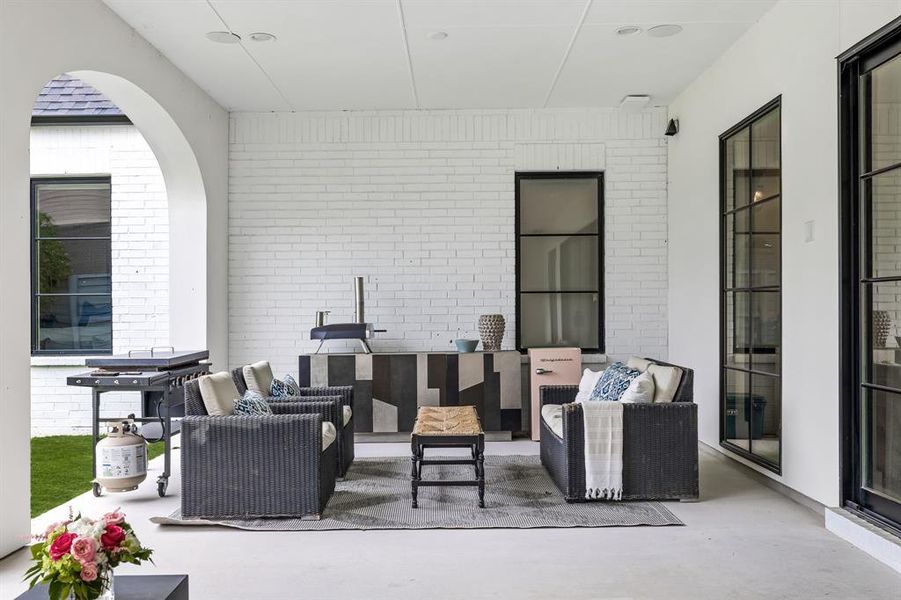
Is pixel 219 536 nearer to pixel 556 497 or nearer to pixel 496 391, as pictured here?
pixel 556 497

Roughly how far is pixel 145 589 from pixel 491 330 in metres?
4.75

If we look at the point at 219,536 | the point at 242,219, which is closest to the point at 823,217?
the point at 219,536

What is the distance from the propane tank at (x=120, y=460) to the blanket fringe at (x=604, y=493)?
2.93 meters

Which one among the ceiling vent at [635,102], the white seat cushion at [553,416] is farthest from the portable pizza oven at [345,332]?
the ceiling vent at [635,102]

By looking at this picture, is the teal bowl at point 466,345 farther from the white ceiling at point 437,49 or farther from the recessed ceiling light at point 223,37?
the recessed ceiling light at point 223,37

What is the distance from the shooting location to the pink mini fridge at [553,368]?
6.47 meters

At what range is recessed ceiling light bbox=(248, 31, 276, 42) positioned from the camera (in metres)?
5.04

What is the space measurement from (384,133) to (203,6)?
2.66 m

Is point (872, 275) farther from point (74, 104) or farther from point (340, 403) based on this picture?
point (74, 104)

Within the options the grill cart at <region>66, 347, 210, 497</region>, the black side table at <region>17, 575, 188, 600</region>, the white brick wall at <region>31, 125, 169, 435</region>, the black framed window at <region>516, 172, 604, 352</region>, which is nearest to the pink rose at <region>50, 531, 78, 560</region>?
the black side table at <region>17, 575, 188, 600</region>

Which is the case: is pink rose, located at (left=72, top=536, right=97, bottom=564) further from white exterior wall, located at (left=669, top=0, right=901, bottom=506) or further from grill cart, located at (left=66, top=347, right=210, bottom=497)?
white exterior wall, located at (left=669, top=0, right=901, bottom=506)

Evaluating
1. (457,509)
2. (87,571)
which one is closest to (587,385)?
(457,509)

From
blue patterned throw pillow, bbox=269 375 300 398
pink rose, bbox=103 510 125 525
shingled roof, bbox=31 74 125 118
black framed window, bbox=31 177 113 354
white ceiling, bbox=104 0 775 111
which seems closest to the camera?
pink rose, bbox=103 510 125 525

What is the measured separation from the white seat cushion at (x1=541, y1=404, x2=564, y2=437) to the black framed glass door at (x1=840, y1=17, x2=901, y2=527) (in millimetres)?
1681
